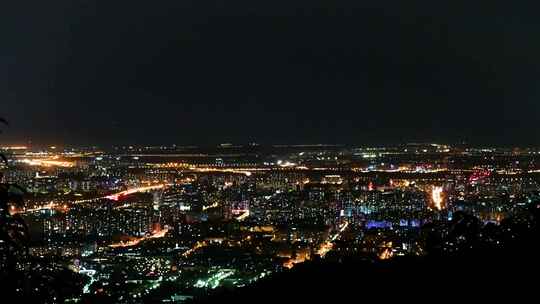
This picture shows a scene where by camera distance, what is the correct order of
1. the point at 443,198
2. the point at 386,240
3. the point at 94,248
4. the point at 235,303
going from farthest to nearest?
the point at 443,198, the point at 94,248, the point at 386,240, the point at 235,303

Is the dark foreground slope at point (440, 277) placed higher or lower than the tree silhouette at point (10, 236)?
lower

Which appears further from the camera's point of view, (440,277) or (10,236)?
(440,277)

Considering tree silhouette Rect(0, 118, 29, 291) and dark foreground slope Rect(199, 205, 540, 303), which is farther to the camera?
dark foreground slope Rect(199, 205, 540, 303)

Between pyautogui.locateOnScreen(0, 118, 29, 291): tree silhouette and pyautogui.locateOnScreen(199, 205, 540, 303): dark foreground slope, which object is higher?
pyautogui.locateOnScreen(0, 118, 29, 291): tree silhouette

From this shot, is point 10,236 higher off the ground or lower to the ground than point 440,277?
higher

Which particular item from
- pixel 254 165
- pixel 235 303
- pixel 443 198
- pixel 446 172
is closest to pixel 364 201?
pixel 443 198

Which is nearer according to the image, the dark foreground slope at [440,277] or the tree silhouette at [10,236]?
the tree silhouette at [10,236]

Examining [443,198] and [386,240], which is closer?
[386,240]

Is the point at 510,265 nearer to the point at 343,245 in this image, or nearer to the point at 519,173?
the point at 343,245
